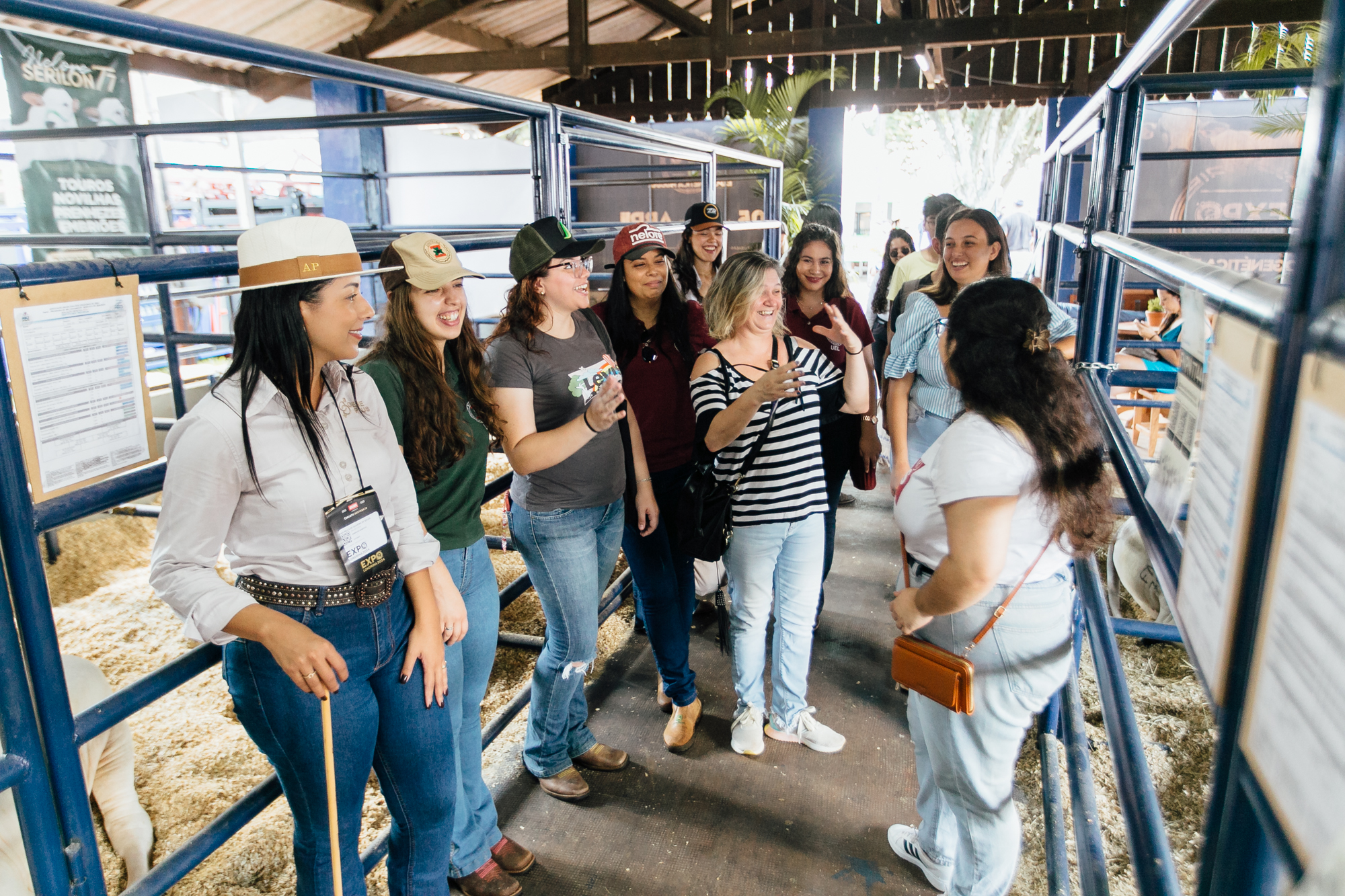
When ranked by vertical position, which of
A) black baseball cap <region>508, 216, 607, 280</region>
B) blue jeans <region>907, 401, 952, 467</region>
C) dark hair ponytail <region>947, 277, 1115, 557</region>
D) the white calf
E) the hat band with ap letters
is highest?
black baseball cap <region>508, 216, 607, 280</region>

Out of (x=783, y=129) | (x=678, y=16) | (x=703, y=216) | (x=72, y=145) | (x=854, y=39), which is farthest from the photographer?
(x=783, y=129)

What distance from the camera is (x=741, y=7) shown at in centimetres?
1081

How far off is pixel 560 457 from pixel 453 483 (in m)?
0.26

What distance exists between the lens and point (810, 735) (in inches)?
98.0

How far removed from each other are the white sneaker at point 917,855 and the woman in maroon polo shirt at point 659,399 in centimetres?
69

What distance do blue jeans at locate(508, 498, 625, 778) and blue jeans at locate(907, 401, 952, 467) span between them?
3.44 feet

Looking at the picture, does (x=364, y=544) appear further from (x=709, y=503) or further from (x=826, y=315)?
(x=826, y=315)

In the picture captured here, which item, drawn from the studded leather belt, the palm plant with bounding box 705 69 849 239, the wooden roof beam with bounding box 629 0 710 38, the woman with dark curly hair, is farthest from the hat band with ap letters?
the palm plant with bounding box 705 69 849 239

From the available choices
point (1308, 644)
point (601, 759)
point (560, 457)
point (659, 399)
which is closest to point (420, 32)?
point (659, 399)

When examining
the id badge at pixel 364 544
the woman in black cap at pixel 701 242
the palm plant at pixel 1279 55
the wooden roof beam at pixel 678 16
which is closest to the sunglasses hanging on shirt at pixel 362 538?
the id badge at pixel 364 544

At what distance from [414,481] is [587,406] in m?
0.41

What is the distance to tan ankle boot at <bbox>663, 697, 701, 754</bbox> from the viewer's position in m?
2.50

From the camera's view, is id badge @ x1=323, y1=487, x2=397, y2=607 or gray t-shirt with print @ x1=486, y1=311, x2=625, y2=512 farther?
gray t-shirt with print @ x1=486, y1=311, x2=625, y2=512

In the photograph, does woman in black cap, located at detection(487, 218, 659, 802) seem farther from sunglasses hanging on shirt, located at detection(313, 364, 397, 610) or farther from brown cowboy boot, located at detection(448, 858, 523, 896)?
sunglasses hanging on shirt, located at detection(313, 364, 397, 610)
